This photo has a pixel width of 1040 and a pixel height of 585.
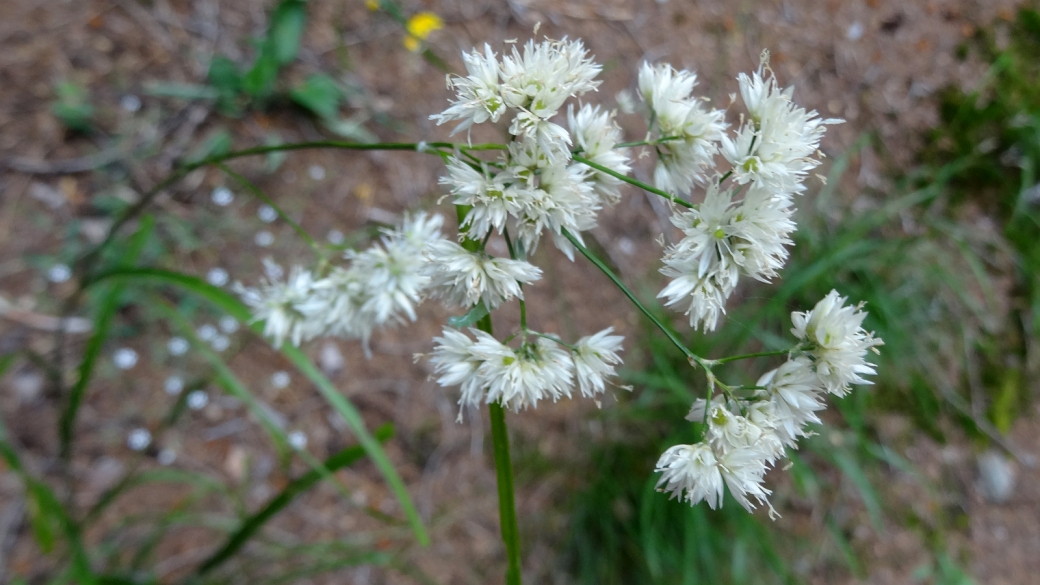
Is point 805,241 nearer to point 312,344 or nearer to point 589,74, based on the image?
point 589,74

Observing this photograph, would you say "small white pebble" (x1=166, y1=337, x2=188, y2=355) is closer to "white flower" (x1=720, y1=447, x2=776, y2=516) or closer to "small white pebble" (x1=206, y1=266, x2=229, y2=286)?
"small white pebble" (x1=206, y1=266, x2=229, y2=286)

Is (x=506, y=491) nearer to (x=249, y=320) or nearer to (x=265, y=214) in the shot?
(x=249, y=320)

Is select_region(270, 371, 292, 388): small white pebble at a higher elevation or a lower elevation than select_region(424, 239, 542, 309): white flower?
lower

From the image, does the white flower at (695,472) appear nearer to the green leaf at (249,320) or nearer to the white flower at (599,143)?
the white flower at (599,143)

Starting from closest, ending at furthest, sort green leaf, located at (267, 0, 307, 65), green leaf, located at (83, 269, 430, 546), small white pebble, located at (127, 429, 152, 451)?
green leaf, located at (83, 269, 430, 546) < small white pebble, located at (127, 429, 152, 451) < green leaf, located at (267, 0, 307, 65)

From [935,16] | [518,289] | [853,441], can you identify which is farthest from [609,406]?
[935,16]

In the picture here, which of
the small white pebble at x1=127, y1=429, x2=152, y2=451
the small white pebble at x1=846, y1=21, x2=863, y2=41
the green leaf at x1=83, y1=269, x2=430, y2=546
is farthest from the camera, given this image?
the small white pebble at x1=846, y1=21, x2=863, y2=41

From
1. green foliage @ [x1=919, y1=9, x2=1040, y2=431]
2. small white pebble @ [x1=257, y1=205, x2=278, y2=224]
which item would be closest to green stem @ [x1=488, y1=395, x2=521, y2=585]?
small white pebble @ [x1=257, y1=205, x2=278, y2=224]
